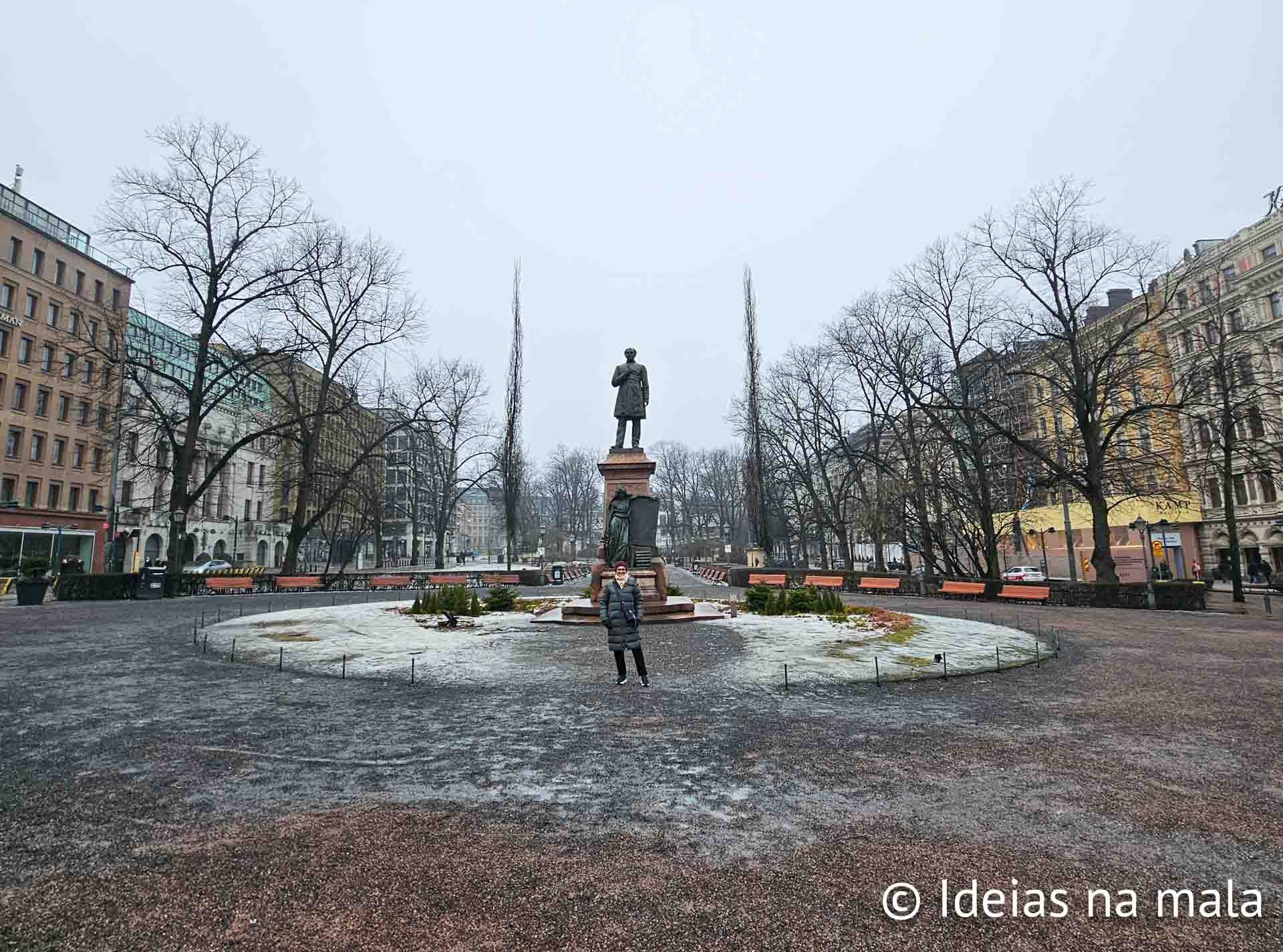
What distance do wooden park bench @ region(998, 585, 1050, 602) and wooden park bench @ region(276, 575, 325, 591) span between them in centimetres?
3184

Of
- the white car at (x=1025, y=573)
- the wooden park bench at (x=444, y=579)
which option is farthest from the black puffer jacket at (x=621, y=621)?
the white car at (x=1025, y=573)

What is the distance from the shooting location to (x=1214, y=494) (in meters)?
36.6

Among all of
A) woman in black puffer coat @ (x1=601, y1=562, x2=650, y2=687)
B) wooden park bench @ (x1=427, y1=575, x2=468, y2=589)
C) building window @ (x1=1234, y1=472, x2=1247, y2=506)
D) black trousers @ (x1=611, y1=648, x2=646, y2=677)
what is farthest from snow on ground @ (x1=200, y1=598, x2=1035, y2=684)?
building window @ (x1=1234, y1=472, x2=1247, y2=506)

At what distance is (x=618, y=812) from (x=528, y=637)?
370 inches

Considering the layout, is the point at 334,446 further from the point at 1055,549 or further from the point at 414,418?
the point at 1055,549

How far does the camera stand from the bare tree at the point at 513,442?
152 ft

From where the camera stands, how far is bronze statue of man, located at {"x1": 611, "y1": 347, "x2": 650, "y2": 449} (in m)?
17.8

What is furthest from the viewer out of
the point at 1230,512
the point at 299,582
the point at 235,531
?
the point at 235,531

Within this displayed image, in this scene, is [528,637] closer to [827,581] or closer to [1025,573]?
[827,581]

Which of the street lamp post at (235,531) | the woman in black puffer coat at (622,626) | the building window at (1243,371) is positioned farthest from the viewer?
the street lamp post at (235,531)

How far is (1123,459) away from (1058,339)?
194 inches

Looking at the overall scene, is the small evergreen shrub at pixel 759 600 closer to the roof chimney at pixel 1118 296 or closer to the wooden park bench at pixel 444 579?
the wooden park bench at pixel 444 579

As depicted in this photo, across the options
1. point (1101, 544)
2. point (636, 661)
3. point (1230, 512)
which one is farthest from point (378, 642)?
point (1230, 512)

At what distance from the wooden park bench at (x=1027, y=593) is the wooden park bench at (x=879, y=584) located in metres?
5.68
